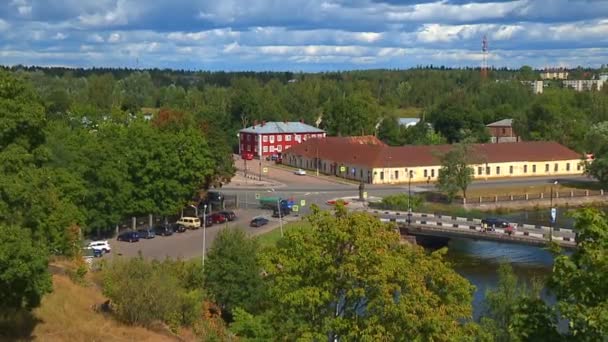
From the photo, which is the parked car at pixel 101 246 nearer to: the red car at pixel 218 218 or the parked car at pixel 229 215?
the red car at pixel 218 218

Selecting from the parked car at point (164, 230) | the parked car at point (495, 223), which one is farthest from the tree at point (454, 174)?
the parked car at point (164, 230)

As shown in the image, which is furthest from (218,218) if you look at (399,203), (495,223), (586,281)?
(586,281)

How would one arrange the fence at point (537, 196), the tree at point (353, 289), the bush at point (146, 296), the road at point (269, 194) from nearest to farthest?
1. the tree at point (353, 289)
2. the bush at point (146, 296)
3. the road at point (269, 194)
4. the fence at point (537, 196)

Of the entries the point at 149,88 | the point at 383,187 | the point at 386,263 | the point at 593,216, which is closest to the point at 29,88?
the point at 386,263

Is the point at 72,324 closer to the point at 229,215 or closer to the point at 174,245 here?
the point at 174,245

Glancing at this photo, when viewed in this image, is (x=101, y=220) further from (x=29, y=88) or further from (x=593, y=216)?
(x=593, y=216)
